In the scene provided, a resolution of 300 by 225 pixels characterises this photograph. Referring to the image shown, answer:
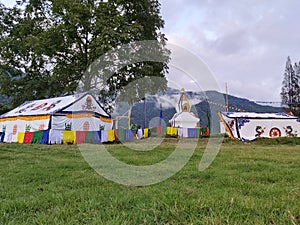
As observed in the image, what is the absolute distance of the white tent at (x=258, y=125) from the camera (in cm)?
1376

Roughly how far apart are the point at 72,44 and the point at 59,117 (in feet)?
31.9

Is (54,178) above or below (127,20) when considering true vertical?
below

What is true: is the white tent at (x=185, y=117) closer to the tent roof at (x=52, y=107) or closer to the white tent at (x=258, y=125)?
the white tent at (x=258, y=125)

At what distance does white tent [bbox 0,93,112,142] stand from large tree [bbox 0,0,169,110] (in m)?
4.22

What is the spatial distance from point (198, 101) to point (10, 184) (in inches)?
674

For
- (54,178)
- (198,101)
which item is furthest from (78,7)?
(54,178)

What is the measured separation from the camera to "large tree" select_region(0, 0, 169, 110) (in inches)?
760

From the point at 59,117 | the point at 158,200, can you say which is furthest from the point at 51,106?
the point at 158,200

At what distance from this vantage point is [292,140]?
12.1 metres

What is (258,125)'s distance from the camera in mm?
14039

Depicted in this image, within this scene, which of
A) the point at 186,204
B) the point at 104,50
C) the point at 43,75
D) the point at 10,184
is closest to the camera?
the point at 186,204

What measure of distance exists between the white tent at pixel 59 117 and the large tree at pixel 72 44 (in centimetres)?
422

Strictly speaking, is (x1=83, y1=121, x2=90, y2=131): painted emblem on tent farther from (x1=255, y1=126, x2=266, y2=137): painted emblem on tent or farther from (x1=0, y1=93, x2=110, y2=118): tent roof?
(x1=255, y1=126, x2=266, y2=137): painted emblem on tent

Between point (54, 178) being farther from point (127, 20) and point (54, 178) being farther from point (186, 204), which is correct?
point (127, 20)
